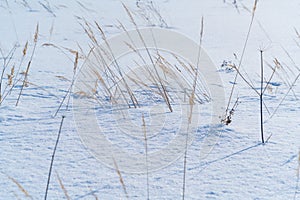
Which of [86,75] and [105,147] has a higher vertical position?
[86,75]

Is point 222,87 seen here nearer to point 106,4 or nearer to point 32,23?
point 32,23

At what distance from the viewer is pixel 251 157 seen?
3.42 feet

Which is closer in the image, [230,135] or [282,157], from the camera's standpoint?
[282,157]

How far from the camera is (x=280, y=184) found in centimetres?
89

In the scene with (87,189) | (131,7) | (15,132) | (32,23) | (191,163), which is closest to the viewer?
(87,189)

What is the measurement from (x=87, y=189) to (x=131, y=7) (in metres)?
3.81

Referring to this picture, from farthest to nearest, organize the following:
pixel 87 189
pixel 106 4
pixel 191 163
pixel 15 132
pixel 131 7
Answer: pixel 106 4 < pixel 131 7 < pixel 15 132 < pixel 191 163 < pixel 87 189

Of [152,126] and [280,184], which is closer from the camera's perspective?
[280,184]

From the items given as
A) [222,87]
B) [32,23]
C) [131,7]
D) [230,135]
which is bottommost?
[230,135]

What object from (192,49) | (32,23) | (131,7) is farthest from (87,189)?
(131,7)

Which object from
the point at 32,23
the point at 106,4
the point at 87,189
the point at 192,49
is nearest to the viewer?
the point at 87,189

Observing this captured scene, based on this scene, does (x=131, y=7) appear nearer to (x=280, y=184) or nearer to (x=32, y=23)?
(x=32, y=23)

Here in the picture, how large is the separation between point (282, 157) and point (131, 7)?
3674mm

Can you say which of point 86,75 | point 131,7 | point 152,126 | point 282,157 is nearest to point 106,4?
point 131,7
